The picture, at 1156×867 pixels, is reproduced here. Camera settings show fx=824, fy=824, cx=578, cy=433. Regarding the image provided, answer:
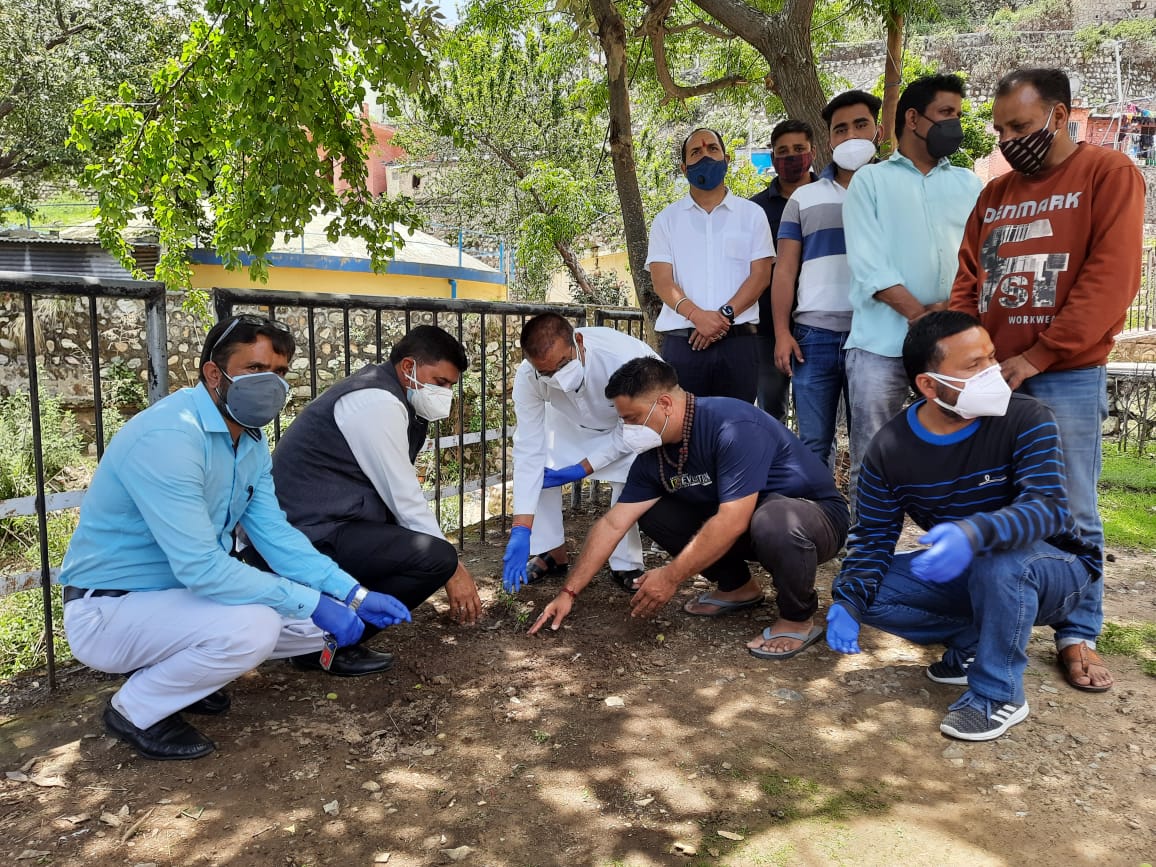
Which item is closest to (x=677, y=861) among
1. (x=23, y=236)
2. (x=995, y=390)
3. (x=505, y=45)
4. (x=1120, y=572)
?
(x=995, y=390)

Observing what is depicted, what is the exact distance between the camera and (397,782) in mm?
2270

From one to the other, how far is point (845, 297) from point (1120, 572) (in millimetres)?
2006

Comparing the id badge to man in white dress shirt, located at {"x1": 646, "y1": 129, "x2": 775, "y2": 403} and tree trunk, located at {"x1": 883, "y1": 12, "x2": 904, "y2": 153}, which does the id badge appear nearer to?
man in white dress shirt, located at {"x1": 646, "y1": 129, "x2": 775, "y2": 403}

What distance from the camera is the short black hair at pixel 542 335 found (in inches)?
138

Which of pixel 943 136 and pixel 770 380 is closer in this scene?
pixel 943 136

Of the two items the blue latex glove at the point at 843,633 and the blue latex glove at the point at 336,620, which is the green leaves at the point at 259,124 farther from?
the blue latex glove at the point at 843,633

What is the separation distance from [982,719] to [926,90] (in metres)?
2.43

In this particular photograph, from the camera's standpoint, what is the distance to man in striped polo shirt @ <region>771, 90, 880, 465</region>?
3.72m

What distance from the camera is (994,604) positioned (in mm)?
2377

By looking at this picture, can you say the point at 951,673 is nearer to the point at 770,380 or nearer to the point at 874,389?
the point at 874,389

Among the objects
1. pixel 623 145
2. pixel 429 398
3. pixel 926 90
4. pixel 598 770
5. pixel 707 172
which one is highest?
pixel 623 145

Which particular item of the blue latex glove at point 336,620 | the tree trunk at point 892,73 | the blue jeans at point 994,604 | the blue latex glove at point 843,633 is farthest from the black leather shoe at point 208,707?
the tree trunk at point 892,73

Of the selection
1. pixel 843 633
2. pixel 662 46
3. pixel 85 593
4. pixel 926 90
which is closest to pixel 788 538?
pixel 843 633

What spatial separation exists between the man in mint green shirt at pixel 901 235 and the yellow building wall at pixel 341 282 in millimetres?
10094
